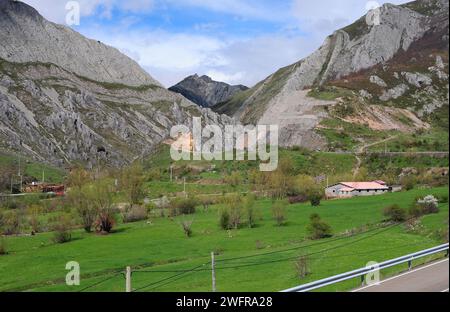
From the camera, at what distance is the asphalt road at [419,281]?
1731 centimetres

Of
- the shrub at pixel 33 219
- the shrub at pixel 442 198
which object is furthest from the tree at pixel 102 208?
the shrub at pixel 442 198

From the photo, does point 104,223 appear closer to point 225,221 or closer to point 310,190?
point 225,221

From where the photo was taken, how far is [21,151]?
157 m

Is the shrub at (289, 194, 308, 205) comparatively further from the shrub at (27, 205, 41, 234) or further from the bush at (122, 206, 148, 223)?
the shrub at (27, 205, 41, 234)

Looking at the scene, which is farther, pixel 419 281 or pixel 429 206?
pixel 429 206

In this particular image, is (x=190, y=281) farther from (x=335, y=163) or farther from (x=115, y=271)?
(x=335, y=163)

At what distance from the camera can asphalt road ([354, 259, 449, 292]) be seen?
56.8 feet

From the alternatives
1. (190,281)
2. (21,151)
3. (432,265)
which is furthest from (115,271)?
(21,151)

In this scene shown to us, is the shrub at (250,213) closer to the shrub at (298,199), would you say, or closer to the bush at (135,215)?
the shrub at (298,199)

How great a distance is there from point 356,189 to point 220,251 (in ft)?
139

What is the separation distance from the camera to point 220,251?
50031 mm

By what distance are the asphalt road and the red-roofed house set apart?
66.3 meters

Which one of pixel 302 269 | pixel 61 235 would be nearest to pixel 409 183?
pixel 61 235
